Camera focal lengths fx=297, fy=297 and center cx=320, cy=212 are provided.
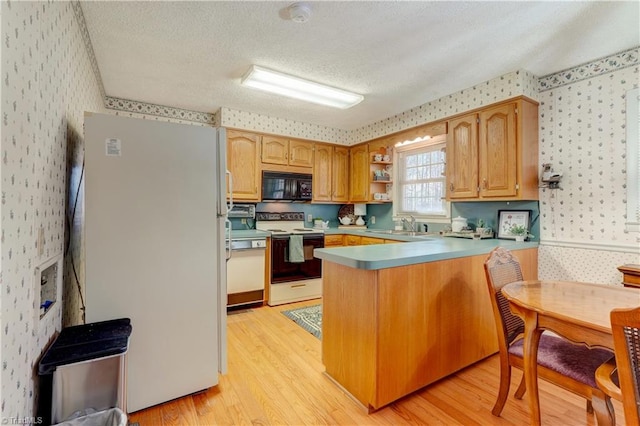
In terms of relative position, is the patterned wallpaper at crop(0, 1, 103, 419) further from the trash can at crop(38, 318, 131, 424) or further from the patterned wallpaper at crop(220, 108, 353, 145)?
the patterned wallpaper at crop(220, 108, 353, 145)

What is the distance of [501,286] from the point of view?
1821 millimetres

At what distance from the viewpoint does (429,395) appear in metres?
1.97

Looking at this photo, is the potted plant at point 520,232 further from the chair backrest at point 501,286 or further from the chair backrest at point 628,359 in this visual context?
the chair backrest at point 628,359

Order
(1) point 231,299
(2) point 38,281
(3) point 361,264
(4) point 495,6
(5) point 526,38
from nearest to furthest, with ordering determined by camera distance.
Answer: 1. (2) point 38,281
2. (3) point 361,264
3. (4) point 495,6
4. (5) point 526,38
5. (1) point 231,299

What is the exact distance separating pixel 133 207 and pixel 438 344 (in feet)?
7.08

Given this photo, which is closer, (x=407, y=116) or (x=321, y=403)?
(x=321, y=403)

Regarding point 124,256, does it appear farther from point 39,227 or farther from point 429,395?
point 429,395

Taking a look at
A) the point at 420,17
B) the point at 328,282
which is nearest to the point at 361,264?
the point at 328,282

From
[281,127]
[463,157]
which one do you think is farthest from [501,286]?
[281,127]

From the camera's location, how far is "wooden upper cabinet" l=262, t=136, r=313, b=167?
420 cm

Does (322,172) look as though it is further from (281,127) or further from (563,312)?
(563,312)

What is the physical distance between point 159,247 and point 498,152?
309 cm

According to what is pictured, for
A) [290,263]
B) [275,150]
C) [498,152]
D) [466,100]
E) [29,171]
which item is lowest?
[290,263]

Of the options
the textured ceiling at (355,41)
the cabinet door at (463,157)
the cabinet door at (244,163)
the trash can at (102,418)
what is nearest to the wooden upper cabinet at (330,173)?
the cabinet door at (244,163)
